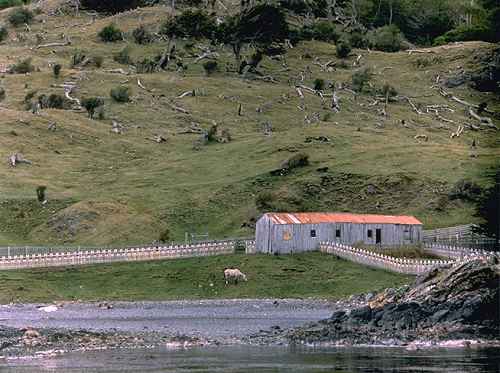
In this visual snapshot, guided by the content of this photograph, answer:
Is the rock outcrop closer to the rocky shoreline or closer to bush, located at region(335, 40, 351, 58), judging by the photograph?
the rocky shoreline

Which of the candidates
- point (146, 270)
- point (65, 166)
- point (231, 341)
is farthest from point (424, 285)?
point (65, 166)

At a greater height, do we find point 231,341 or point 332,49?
point 332,49

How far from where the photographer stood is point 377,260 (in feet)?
286

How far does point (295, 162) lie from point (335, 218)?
1922 centimetres

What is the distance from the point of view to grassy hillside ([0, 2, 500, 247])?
102 meters

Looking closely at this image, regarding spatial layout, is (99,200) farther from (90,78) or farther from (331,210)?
(90,78)

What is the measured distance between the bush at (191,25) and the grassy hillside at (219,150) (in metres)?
3.88

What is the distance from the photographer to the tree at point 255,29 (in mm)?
161125

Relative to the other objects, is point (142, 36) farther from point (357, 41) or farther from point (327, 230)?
point (327, 230)

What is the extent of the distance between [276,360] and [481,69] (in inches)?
4540

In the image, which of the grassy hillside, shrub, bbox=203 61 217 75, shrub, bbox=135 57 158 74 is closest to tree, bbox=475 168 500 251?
the grassy hillside

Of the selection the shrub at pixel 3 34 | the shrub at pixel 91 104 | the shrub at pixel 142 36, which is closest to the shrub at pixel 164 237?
the shrub at pixel 91 104

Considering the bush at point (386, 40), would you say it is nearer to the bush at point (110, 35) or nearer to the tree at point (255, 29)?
the tree at point (255, 29)

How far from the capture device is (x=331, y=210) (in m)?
103
